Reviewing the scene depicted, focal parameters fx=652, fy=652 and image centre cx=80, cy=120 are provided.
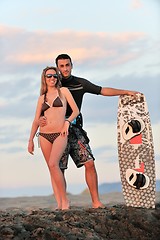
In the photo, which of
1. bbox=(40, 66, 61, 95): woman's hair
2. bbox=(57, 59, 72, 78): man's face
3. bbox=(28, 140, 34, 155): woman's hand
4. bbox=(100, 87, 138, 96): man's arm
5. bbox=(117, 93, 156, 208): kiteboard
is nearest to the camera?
bbox=(40, 66, 61, 95): woman's hair

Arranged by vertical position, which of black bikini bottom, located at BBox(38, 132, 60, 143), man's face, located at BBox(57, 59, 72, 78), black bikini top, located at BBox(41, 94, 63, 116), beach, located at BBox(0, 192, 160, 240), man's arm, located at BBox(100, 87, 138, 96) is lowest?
beach, located at BBox(0, 192, 160, 240)

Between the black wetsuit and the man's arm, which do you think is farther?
the man's arm

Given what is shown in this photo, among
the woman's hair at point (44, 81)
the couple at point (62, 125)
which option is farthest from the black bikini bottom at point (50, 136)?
the woman's hair at point (44, 81)

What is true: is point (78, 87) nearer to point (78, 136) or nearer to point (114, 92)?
point (114, 92)

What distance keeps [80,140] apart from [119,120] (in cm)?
74

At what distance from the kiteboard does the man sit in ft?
1.73

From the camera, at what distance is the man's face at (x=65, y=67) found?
8.23 m

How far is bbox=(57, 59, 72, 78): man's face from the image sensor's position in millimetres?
8227

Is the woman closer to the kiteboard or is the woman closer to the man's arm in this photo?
the man's arm

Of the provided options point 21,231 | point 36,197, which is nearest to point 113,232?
point 21,231

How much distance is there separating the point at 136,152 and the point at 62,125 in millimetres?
1261

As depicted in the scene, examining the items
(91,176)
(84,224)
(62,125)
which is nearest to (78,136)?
(62,125)

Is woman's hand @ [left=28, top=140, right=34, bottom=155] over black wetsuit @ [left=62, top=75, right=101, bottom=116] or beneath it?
beneath

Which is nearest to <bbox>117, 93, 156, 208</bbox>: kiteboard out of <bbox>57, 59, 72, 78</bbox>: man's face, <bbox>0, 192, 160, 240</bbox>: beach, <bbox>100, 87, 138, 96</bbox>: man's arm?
<bbox>100, 87, 138, 96</bbox>: man's arm
